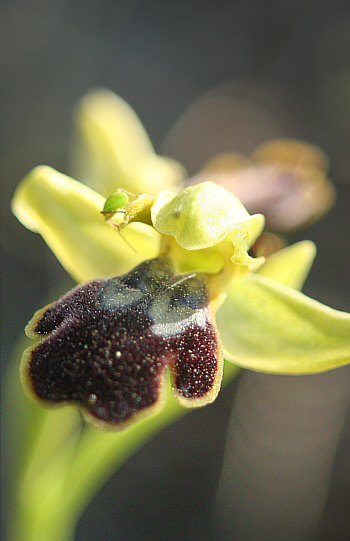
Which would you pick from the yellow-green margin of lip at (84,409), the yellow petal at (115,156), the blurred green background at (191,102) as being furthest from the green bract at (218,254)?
the blurred green background at (191,102)

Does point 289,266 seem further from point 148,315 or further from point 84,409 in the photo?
point 84,409

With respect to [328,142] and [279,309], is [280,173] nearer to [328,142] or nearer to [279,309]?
[279,309]

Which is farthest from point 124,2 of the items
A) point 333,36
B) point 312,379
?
point 312,379

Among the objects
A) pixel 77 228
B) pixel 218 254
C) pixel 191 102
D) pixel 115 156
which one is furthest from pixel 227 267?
pixel 191 102

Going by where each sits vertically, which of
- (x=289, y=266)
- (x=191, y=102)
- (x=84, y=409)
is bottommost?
(x=191, y=102)

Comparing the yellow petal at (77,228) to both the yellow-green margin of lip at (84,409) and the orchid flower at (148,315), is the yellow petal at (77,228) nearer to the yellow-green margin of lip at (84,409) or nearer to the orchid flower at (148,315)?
the orchid flower at (148,315)
